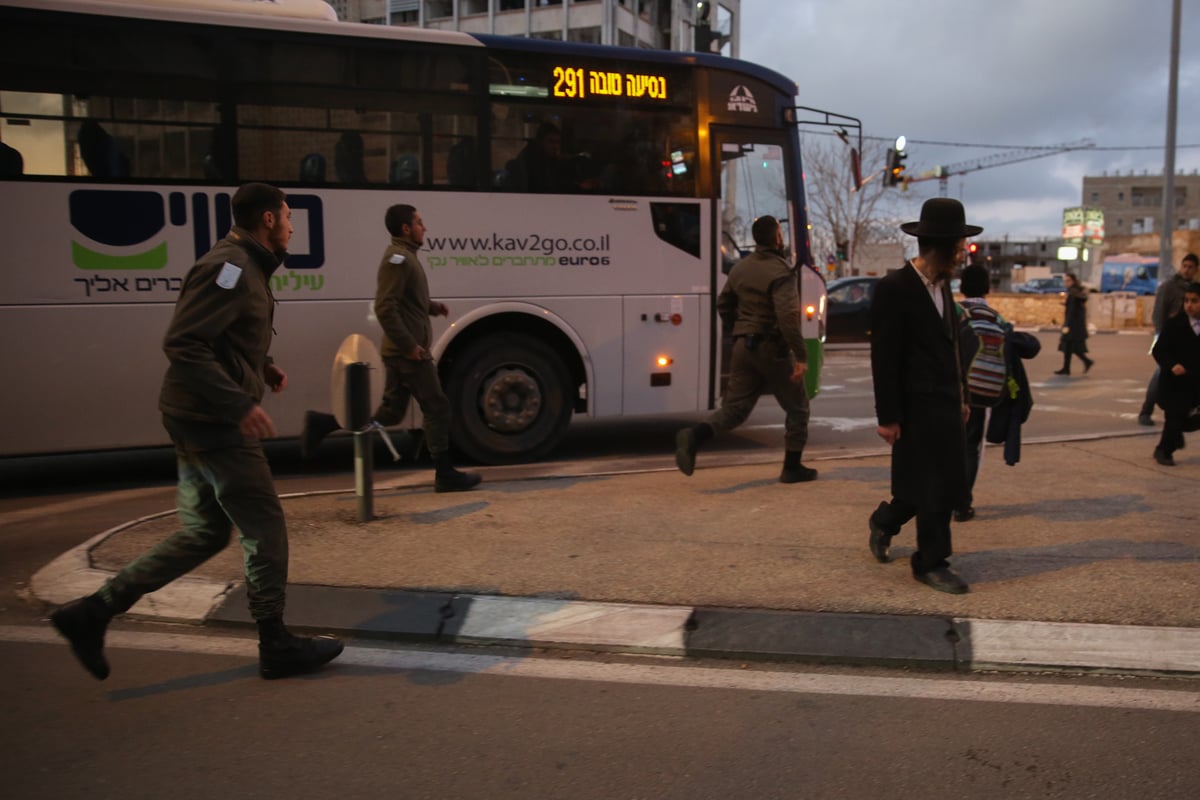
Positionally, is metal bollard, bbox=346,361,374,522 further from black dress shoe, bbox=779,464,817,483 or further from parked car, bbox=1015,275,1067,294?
parked car, bbox=1015,275,1067,294

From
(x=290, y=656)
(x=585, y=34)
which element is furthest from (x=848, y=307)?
(x=585, y=34)

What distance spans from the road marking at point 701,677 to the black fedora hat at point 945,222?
2120mm

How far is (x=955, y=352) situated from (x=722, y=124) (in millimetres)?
4716

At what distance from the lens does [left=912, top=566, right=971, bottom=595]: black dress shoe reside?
15.9 ft

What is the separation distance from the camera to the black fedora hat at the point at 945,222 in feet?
15.8

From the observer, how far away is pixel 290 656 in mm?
4074

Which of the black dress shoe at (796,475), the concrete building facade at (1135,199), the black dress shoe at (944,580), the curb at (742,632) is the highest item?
the concrete building facade at (1135,199)

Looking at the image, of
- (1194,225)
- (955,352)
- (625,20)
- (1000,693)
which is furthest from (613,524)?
(1194,225)

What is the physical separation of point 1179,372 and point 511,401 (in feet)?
18.0

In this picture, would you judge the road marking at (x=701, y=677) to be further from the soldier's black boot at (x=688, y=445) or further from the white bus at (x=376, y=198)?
the white bus at (x=376, y=198)

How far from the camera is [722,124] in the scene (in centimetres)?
900

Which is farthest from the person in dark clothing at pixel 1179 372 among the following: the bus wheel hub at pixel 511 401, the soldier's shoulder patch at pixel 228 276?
the soldier's shoulder patch at pixel 228 276

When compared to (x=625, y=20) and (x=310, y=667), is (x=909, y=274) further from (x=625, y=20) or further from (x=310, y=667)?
(x=625, y=20)

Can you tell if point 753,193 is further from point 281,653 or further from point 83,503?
point 281,653
